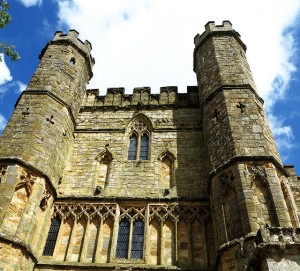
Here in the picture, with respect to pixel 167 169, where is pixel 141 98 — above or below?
above

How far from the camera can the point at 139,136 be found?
441 inches

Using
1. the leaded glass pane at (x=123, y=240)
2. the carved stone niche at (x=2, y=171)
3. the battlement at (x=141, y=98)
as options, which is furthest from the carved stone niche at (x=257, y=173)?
the carved stone niche at (x=2, y=171)

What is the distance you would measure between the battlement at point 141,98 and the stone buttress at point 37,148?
494 mm

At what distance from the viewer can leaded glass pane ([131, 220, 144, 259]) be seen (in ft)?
26.8

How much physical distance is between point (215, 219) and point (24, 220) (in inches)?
159

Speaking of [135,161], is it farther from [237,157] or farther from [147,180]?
[237,157]

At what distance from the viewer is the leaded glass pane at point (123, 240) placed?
8188 mm

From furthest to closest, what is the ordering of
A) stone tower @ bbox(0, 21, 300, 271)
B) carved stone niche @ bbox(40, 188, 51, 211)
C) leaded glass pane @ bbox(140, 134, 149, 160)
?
leaded glass pane @ bbox(140, 134, 149, 160)
carved stone niche @ bbox(40, 188, 51, 211)
stone tower @ bbox(0, 21, 300, 271)

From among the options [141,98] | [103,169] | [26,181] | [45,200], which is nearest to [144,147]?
[103,169]

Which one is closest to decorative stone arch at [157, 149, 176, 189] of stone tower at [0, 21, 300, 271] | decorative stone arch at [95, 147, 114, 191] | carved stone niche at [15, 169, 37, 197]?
stone tower at [0, 21, 300, 271]

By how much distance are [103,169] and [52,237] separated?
7.97 feet

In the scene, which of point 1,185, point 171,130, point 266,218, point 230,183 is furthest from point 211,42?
point 1,185

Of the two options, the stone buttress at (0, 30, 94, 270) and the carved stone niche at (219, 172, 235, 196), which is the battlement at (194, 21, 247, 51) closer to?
the stone buttress at (0, 30, 94, 270)

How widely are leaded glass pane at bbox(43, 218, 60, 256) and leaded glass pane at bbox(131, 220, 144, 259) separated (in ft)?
6.03
